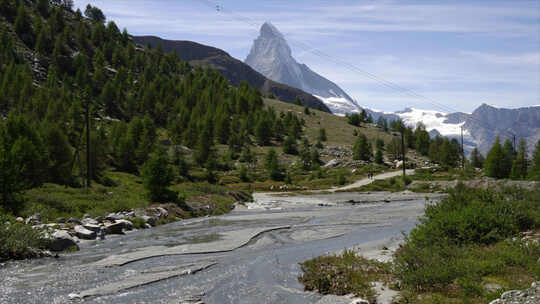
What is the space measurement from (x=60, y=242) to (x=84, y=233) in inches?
213

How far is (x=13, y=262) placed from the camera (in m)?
22.9

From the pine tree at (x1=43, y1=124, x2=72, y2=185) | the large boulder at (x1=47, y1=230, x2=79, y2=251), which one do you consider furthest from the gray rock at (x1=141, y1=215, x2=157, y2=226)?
the pine tree at (x1=43, y1=124, x2=72, y2=185)

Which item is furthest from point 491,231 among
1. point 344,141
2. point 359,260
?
point 344,141

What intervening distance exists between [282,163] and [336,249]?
113813 millimetres

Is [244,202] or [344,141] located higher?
[344,141]

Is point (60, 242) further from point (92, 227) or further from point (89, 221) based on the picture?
point (89, 221)

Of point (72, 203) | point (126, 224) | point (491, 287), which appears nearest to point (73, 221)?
point (126, 224)

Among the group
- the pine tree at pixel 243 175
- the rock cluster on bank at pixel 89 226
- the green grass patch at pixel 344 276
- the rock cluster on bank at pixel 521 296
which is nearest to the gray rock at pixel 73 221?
the rock cluster on bank at pixel 89 226

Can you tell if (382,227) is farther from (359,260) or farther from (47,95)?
(47,95)

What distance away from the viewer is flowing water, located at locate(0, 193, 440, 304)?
1738 cm

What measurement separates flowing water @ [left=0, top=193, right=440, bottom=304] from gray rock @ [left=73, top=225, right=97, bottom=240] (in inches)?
55.6

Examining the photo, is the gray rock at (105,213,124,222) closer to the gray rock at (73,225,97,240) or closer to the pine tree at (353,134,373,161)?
the gray rock at (73,225,97,240)

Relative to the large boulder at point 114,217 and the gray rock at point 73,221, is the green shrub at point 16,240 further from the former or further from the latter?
the large boulder at point 114,217

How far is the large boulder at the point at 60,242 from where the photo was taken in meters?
26.9
